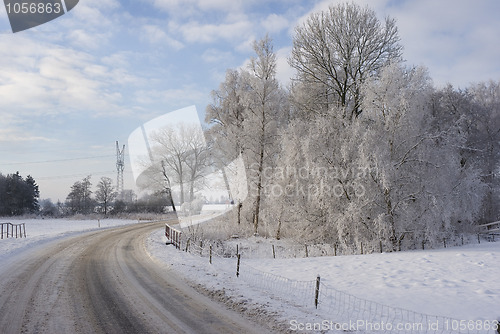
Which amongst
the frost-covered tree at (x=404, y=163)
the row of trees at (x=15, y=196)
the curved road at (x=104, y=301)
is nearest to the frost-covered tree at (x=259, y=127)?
the frost-covered tree at (x=404, y=163)

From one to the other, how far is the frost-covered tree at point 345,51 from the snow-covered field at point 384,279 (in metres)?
9.90

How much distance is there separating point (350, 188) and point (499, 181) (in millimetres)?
20584

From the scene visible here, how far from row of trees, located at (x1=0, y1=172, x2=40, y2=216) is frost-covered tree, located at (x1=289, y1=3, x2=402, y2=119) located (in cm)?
5314

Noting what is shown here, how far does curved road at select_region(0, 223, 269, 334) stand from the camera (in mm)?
6391

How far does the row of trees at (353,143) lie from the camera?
16469mm

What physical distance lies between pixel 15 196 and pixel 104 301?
5719cm

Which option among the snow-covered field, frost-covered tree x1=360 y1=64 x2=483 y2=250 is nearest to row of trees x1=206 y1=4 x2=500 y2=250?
frost-covered tree x1=360 y1=64 x2=483 y2=250

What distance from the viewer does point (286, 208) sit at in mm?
20391

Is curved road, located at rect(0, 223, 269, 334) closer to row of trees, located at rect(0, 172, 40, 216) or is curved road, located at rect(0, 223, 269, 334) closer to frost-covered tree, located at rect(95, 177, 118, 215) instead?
row of trees, located at rect(0, 172, 40, 216)

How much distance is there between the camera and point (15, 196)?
52531mm

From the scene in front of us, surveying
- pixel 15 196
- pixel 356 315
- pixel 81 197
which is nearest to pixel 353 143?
pixel 356 315

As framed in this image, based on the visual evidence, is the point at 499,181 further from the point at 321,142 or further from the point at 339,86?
the point at 321,142

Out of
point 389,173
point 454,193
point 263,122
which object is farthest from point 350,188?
point 263,122

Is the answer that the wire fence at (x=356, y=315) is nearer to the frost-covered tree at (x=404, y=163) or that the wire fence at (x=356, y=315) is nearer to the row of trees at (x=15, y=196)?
the frost-covered tree at (x=404, y=163)
